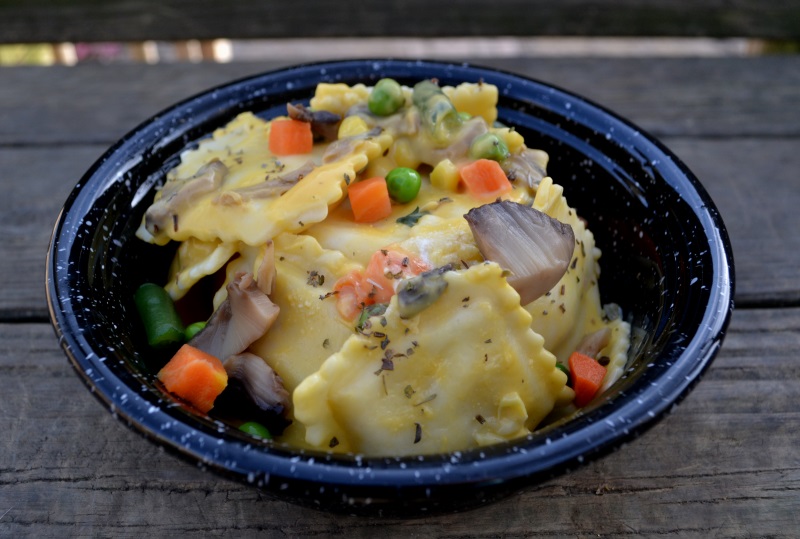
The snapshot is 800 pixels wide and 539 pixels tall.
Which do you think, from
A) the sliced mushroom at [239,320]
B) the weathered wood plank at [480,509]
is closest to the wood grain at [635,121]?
the weathered wood plank at [480,509]

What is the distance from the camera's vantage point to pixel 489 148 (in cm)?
306

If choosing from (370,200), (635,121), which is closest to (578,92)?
(635,121)

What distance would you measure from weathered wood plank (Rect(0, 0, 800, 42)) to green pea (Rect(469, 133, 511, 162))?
3370 mm

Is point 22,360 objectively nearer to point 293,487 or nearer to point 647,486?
point 293,487

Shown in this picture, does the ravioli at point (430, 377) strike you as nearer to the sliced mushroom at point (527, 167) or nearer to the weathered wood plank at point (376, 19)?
the sliced mushroom at point (527, 167)

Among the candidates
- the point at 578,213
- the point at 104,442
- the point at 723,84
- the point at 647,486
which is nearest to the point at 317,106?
the point at 578,213

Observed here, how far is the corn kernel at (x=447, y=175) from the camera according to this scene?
10.1 ft

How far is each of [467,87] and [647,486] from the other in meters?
1.82

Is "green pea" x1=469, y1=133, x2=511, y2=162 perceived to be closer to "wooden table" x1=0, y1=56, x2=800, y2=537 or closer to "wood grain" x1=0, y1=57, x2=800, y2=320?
"wooden table" x1=0, y1=56, x2=800, y2=537

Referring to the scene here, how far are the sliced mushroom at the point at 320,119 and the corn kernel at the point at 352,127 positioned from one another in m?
0.08

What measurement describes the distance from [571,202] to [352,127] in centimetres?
113

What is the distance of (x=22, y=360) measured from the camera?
3537 millimetres

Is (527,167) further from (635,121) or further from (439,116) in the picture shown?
(635,121)

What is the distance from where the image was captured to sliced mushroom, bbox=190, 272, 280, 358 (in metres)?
2.79
